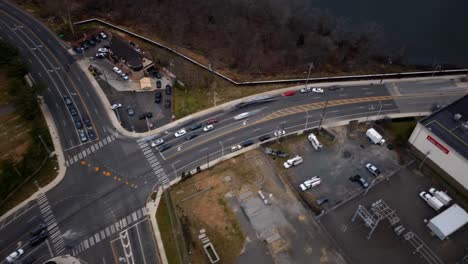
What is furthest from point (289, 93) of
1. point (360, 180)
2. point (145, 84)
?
Result: point (145, 84)

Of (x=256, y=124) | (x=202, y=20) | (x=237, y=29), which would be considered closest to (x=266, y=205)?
(x=256, y=124)

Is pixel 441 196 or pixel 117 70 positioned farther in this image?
pixel 117 70

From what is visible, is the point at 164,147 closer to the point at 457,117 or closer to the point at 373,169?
the point at 373,169

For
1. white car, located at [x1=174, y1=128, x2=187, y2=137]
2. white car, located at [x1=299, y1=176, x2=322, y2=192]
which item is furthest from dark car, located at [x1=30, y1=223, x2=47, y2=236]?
white car, located at [x1=299, y1=176, x2=322, y2=192]

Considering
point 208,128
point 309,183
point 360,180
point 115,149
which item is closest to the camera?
point 309,183

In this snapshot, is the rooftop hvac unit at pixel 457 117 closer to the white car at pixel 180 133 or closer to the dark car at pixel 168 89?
the white car at pixel 180 133

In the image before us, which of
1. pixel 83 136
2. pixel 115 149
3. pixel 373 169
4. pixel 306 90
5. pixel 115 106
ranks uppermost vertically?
pixel 115 106

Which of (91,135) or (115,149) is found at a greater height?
(91,135)
